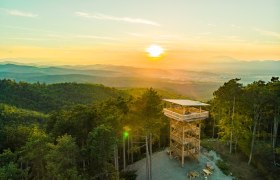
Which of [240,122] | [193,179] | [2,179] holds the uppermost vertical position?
[240,122]

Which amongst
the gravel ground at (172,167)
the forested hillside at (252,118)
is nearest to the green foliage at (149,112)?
Answer: the gravel ground at (172,167)

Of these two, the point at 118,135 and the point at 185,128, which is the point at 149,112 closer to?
the point at 118,135

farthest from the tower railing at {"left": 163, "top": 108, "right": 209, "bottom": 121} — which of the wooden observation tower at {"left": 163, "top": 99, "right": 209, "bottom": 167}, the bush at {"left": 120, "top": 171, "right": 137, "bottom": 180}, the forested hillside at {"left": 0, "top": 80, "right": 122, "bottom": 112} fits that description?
the forested hillside at {"left": 0, "top": 80, "right": 122, "bottom": 112}

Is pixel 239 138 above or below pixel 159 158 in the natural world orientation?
above

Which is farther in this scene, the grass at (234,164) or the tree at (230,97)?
the tree at (230,97)

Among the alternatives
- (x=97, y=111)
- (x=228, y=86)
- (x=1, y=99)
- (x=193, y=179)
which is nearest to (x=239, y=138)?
(x=228, y=86)

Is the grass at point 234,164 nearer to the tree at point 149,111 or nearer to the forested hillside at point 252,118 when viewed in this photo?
the forested hillside at point 252,118

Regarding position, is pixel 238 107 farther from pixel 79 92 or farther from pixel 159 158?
pixel 79 92
